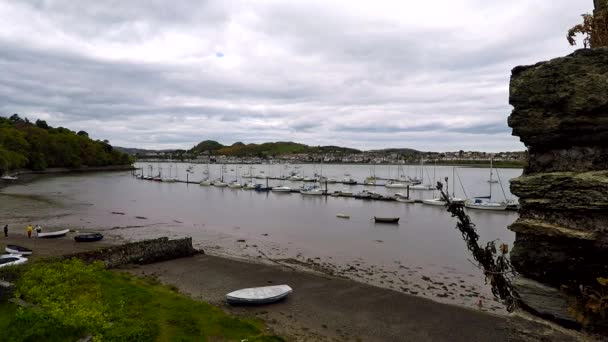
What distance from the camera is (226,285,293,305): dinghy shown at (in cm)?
2230

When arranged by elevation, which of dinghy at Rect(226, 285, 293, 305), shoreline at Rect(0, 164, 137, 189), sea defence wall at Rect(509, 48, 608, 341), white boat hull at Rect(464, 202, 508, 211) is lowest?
white boat hull at Rect(464, 202, 508, 211)

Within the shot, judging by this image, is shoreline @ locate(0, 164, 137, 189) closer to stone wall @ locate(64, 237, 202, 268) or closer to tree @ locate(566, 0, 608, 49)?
stone wall @ locate(64, 237, 202, 268)

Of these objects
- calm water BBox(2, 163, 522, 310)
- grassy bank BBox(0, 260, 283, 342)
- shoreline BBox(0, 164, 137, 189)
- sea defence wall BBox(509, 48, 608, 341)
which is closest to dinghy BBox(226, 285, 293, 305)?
grassy bank BBox(0, 260, 283, 342)

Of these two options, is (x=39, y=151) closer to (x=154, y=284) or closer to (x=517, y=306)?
(x=154, y=284)

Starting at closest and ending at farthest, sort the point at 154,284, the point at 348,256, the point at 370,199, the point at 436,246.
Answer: the point at 154,284, the point at 348,256, the point at 436,246, the point at 370,199

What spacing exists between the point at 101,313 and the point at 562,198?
16.2 meters

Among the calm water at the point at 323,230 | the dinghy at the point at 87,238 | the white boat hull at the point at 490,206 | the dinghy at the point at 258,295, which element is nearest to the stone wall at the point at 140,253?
the calm water at the point at 323,230

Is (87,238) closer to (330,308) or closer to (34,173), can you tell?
(330,308)

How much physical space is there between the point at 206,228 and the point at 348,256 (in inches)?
927

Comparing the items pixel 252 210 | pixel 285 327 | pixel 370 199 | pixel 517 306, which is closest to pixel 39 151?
pixel 252 210

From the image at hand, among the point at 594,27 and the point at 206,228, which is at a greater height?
the point at 594,27

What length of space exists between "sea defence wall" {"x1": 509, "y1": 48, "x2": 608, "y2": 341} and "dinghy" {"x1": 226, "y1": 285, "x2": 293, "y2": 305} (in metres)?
16.2

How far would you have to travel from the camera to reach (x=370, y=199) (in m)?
91.2

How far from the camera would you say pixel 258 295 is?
2278 centimetres
